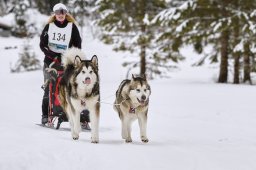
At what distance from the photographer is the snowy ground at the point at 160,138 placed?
16.5ft

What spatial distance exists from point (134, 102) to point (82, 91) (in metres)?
0.77

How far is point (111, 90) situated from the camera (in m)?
18.4

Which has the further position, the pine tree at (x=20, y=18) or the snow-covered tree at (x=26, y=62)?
the pine tree at (x=20, y=18)

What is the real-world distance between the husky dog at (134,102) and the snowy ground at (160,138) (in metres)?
0.30

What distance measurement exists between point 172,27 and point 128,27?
11.9ft

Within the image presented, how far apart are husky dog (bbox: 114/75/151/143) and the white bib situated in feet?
5.00

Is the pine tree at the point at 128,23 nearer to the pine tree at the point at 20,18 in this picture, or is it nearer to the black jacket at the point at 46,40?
the black jacket at the point at 46,40

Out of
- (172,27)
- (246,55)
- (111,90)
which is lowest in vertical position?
(111,90)

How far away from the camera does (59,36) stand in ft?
25.3

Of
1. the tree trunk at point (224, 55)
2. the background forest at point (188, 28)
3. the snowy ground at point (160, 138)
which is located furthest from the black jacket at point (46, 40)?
the tree trunk at point (224, 55)

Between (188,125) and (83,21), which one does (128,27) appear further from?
(83,21)

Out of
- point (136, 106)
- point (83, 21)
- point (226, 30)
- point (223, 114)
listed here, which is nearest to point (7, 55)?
Answer: point (83, 21)

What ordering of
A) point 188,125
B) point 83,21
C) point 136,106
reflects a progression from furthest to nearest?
point 83,21, point 188,125, point 136,106

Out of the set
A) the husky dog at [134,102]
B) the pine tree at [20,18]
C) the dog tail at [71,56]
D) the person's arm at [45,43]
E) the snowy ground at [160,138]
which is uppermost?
the pine tree at [20,18]
